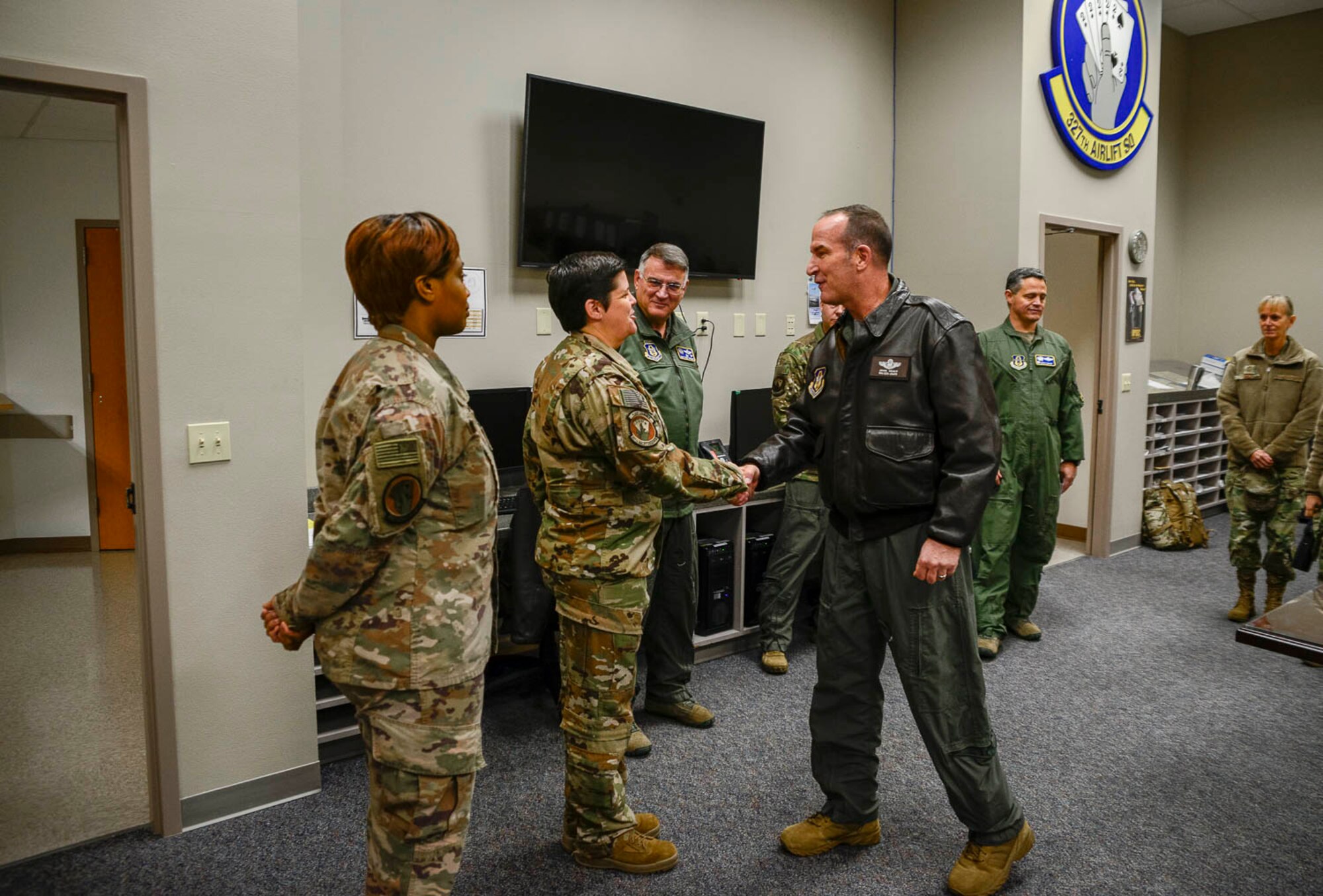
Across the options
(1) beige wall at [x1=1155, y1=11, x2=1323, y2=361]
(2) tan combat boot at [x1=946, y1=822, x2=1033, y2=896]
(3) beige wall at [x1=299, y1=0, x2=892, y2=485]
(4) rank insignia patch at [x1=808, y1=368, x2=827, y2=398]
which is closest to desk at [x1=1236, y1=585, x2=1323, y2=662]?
(2) tan combat boot at [x1=946, y1=822, x2=1033, y2=896]

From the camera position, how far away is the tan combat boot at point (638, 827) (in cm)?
216

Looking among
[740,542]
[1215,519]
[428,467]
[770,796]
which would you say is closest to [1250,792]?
[770,796]

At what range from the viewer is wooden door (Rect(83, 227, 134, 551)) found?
566 cm

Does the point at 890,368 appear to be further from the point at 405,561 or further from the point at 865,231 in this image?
the point at 405,561

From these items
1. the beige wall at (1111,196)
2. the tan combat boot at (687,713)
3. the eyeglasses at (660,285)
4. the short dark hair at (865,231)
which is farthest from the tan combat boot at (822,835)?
the beige wall at (1111,196)

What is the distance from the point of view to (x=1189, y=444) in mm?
6148

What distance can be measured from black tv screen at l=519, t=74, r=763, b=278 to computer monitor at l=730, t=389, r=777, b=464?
60 centimetres

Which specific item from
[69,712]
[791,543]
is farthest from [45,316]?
[791,543]

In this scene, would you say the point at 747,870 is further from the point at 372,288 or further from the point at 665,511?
the point at 372,288

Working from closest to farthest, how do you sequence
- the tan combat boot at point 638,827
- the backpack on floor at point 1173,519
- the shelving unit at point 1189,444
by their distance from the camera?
the tan combat boot at point 638,827 < the backpack on floor at point 1173,519 < the shelving unit at point 1189,444

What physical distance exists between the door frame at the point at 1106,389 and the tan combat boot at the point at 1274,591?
1134mm

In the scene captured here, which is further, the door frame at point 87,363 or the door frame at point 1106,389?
the door frame at point 87,363

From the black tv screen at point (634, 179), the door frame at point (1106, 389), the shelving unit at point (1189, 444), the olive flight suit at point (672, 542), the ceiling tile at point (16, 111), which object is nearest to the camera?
A: the olive flight suit at point (672, 542)

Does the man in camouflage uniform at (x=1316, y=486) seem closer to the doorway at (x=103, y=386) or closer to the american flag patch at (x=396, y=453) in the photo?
the american flag patch at (x=396, y=453)
